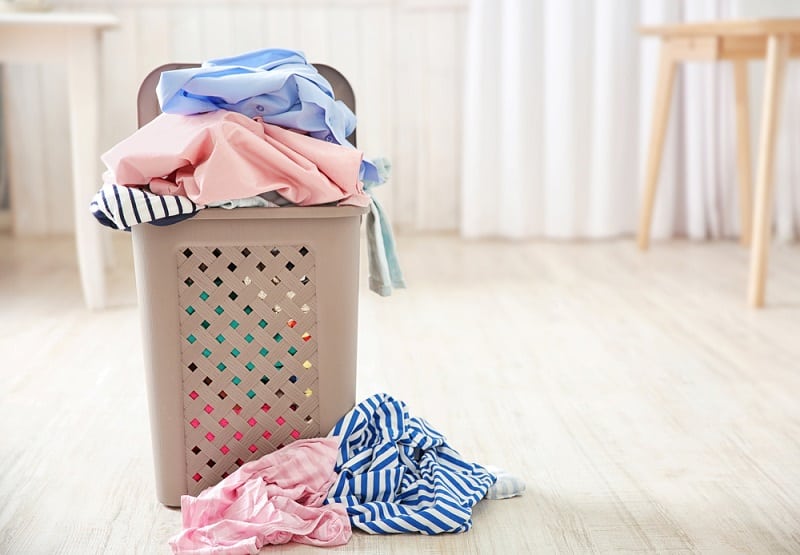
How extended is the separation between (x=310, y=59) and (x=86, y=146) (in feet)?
3.32

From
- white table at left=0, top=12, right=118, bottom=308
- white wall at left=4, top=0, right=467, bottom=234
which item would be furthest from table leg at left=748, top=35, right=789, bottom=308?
white table at left=0, top=12, right=118, bottom=308

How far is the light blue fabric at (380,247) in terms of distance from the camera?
1.36 metres

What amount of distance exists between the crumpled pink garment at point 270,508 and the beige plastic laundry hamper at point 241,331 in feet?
0.13

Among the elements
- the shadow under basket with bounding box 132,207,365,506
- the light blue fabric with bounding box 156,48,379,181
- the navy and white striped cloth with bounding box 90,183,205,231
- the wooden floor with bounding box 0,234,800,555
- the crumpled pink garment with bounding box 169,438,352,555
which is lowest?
the wooden floor with bounding box 0,234,800,555

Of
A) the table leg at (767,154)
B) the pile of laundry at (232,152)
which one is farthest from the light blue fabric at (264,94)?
the table leg at (767,154)

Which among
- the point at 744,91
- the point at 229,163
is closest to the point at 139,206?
the point at 229,163

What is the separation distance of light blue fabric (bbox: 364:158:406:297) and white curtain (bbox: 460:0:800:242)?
1.71m

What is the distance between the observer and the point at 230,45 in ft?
9.91

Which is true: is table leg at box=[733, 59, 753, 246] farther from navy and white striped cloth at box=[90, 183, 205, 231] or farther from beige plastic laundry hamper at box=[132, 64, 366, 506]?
navy and white striped cloth at box=[90, 183, 205, 231]

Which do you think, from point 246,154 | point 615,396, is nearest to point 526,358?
point 615,396

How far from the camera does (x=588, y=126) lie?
3.13 metres

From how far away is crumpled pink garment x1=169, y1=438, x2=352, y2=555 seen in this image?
1133 mm

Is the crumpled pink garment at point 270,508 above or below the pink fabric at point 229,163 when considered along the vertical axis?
below

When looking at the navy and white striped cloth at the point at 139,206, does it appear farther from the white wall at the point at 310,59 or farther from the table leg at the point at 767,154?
the white wall at the point at 310,59
